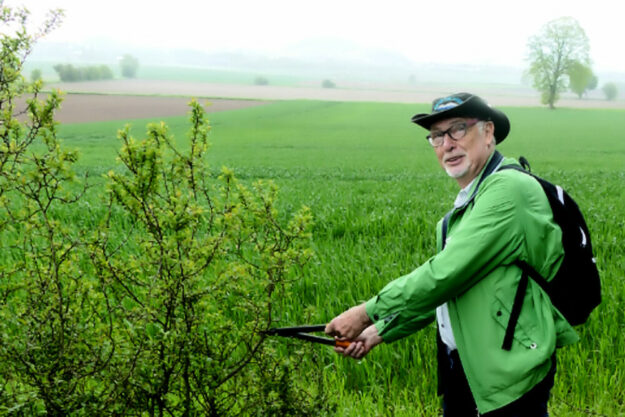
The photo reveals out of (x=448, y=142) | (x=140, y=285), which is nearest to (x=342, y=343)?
(x=140, y=285)

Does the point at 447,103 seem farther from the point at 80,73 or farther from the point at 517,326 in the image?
the point at 80,73

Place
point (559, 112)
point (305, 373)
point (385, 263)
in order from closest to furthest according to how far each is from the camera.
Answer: point (305, 373) → point (385, 263) → point (559, 112)

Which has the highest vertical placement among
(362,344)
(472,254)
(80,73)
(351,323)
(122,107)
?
(80,73)

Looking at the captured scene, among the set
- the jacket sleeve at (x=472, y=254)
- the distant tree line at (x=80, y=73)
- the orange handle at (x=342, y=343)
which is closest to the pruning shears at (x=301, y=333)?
the orange handle at (x=342, y=343)

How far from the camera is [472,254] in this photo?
2.04 m

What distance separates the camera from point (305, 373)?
400cm

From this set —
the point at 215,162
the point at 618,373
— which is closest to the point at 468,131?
the point at 618,373

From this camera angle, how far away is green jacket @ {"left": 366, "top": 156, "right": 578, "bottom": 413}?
6.73ft

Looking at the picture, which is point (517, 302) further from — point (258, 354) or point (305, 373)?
point (305, 373)

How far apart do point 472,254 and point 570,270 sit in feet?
1.56

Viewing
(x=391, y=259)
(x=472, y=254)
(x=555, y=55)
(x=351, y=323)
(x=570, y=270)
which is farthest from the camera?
(x=555, y=55)

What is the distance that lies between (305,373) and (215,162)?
23386mm

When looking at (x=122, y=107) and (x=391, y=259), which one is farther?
(x=122, y=107)

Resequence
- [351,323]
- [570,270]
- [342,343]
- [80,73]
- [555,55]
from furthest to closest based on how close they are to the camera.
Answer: [80,73]
[555,55]
[342,343]
[351,323]
[570,270]
